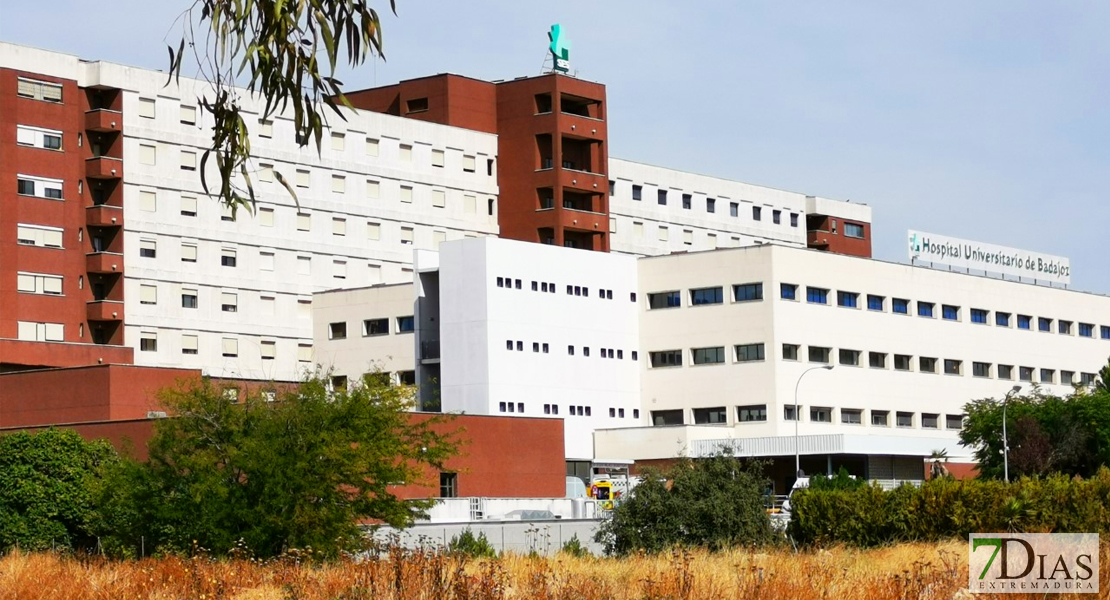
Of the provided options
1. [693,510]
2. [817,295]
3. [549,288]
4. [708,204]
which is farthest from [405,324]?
[693,510]

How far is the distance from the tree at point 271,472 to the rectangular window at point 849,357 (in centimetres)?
6205

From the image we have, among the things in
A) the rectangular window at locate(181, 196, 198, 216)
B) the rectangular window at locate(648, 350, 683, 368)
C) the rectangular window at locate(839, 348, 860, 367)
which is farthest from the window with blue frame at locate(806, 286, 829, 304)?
the rectangular window at locate(181, 196, 198, 216)

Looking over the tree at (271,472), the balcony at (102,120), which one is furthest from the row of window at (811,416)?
the tree at (271,472)

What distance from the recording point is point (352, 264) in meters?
105

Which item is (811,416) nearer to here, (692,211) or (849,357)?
(849,357)

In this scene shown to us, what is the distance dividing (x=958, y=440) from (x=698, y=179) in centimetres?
3245

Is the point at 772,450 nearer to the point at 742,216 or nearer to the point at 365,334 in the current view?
the point at 365,334

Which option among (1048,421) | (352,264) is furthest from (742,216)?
(1048,421)

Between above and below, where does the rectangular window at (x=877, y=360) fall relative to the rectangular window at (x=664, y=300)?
below

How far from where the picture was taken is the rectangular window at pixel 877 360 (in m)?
101

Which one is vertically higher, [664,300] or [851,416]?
[664,300]

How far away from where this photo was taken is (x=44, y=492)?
48.8 m

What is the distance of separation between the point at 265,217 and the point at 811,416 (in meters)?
35.4

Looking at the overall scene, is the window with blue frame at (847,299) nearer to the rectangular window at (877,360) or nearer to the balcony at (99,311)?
the rectangular window at (877,360)
